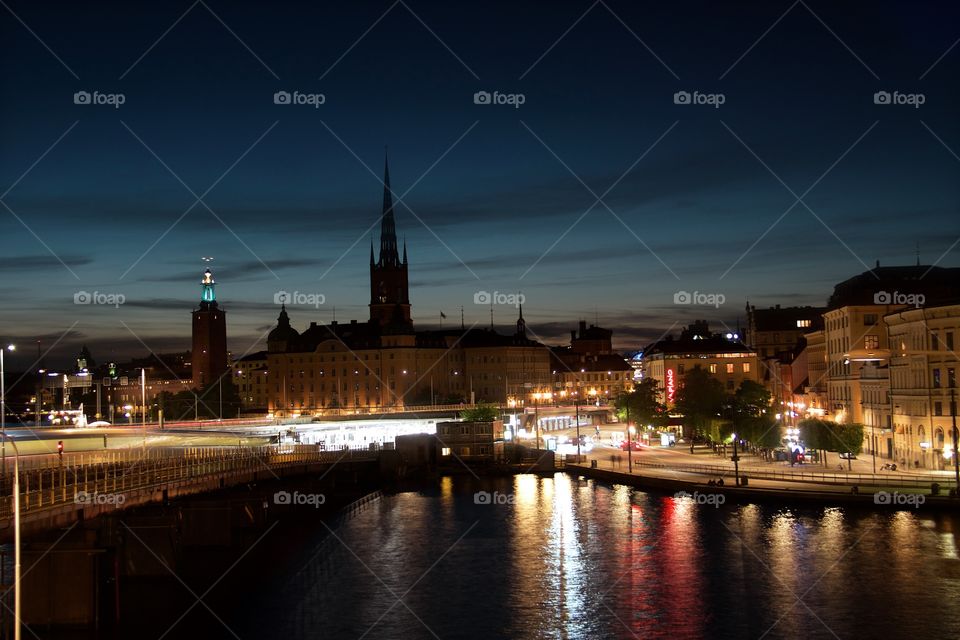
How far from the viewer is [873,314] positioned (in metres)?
52.9

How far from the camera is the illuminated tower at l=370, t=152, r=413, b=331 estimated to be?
121562mm

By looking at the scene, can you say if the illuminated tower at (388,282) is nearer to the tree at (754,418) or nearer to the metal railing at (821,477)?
the tree at (754,418)

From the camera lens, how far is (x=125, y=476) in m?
28.7

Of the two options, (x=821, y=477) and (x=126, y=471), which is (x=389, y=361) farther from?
(x=126, y=471)

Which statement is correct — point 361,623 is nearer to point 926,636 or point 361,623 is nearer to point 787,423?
point 926,636

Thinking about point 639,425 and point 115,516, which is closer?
point 115,516

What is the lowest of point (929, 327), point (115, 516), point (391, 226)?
point (115, 516)

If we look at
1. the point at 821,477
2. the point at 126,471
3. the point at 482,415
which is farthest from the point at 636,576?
the point at 482,415

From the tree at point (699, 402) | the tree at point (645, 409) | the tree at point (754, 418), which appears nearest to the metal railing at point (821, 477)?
the tree at point (754, 418)

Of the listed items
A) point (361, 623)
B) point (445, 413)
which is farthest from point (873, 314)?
point (361, 623)

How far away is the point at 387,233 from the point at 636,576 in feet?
330

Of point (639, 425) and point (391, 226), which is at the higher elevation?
point (391, 226)

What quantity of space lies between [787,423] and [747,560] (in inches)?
1527

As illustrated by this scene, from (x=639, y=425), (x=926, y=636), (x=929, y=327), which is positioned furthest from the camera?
(x=639, y=425)
